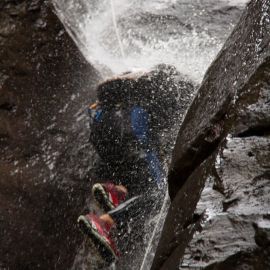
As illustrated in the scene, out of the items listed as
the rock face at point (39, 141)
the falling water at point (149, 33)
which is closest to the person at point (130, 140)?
the rock face at point (39, 141)

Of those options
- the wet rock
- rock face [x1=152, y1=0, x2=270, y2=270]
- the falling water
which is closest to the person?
the falling water

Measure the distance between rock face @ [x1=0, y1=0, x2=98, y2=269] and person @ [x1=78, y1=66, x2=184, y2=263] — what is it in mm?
629

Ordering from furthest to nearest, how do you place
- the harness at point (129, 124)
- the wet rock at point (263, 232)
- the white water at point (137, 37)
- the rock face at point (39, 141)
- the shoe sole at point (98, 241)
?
the white water at point (137, 37), the rock face at point (39, 141), the harness at point (129, 124), the shoe sole at point (98, 241), the wet rock at point (263, 232)

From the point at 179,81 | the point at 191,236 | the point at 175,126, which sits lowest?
the point at 191,236

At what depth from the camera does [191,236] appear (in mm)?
2184

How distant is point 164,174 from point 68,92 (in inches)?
70.5

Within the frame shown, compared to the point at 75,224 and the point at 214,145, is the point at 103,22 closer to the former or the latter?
the point at 75,224

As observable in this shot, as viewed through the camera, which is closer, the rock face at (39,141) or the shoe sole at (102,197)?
the shoe sole at (102,197)

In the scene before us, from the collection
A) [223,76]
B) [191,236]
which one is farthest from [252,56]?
[191,236]

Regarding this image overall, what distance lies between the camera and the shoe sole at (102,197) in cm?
496

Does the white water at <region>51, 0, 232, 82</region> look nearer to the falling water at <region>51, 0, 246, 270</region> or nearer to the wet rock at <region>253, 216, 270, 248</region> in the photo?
the falling water at <region>51, 0, 246, 270</region>

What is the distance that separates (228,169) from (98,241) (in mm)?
2593

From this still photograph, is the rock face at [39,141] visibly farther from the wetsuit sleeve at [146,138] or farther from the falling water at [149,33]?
the wetsuit sleeve at [146,138]

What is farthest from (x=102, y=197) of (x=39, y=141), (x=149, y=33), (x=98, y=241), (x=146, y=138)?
(x=149, y=33)
